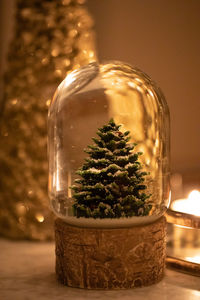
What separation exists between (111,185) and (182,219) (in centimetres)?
18

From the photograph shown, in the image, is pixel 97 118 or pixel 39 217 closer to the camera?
pixel 97 118

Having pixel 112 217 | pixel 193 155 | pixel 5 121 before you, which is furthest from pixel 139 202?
pixel 193 155

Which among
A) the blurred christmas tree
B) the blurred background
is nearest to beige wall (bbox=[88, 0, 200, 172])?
the blurred background

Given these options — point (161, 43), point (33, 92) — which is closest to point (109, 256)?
point (33, 92)

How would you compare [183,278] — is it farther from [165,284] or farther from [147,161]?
[147,161]

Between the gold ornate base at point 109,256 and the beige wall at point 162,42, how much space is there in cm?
77

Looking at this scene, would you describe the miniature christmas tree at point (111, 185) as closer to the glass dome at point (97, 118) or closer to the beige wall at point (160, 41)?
the glass dome at point (97, 118)

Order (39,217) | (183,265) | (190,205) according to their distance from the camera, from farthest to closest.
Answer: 1. (39,217)
2. (190,205)
3. (183,265)

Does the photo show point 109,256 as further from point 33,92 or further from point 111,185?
point 33,92

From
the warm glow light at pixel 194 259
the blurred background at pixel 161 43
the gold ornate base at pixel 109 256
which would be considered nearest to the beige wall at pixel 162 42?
the blurred background at pixel 161 43

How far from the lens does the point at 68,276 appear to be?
2.98ft

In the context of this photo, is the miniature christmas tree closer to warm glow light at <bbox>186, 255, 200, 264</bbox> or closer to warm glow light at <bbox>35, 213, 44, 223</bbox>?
warm glow light at <bbox>186, 255, 200, 264</bbox>

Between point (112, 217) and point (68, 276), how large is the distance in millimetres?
138

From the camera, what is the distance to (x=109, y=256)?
873 mm
